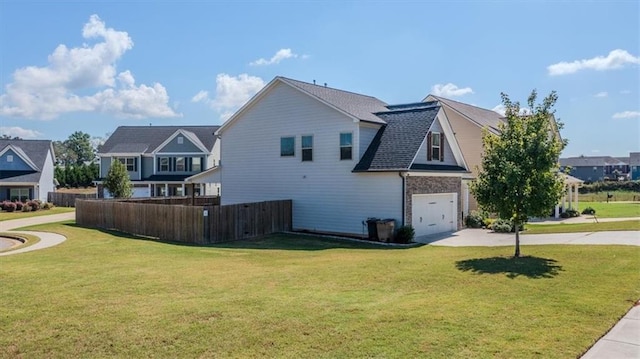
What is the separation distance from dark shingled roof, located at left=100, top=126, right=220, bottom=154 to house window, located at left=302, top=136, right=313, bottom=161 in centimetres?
2696

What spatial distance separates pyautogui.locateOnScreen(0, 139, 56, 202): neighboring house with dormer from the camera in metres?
45.3

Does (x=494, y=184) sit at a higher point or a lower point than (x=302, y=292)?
higher

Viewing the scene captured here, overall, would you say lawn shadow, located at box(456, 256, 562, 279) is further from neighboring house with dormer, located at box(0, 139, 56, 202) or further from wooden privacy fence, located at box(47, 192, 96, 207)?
neighboring house with dormer, located at box(0, 139, 56, 202)

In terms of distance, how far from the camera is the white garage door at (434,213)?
21.1m

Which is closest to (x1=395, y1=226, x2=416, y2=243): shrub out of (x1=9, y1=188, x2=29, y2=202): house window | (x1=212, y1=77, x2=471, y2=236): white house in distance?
(x1=212, y1=77, x2=471, y2=236): white house in distance

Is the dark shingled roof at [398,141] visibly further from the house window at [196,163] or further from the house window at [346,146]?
the house window at [196,163]

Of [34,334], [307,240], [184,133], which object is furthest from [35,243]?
[184,133]

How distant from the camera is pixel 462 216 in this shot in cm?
2644

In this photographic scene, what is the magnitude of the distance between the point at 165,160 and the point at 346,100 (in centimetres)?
2945

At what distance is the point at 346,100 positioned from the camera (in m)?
24.5

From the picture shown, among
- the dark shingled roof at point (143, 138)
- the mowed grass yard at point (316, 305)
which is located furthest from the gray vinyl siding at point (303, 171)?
the dark shingled roof at point (143, 138)

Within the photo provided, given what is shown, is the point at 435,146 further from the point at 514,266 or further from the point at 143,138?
the point at 143,138

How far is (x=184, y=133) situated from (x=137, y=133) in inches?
319

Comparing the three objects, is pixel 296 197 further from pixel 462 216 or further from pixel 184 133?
pixel 184 133
